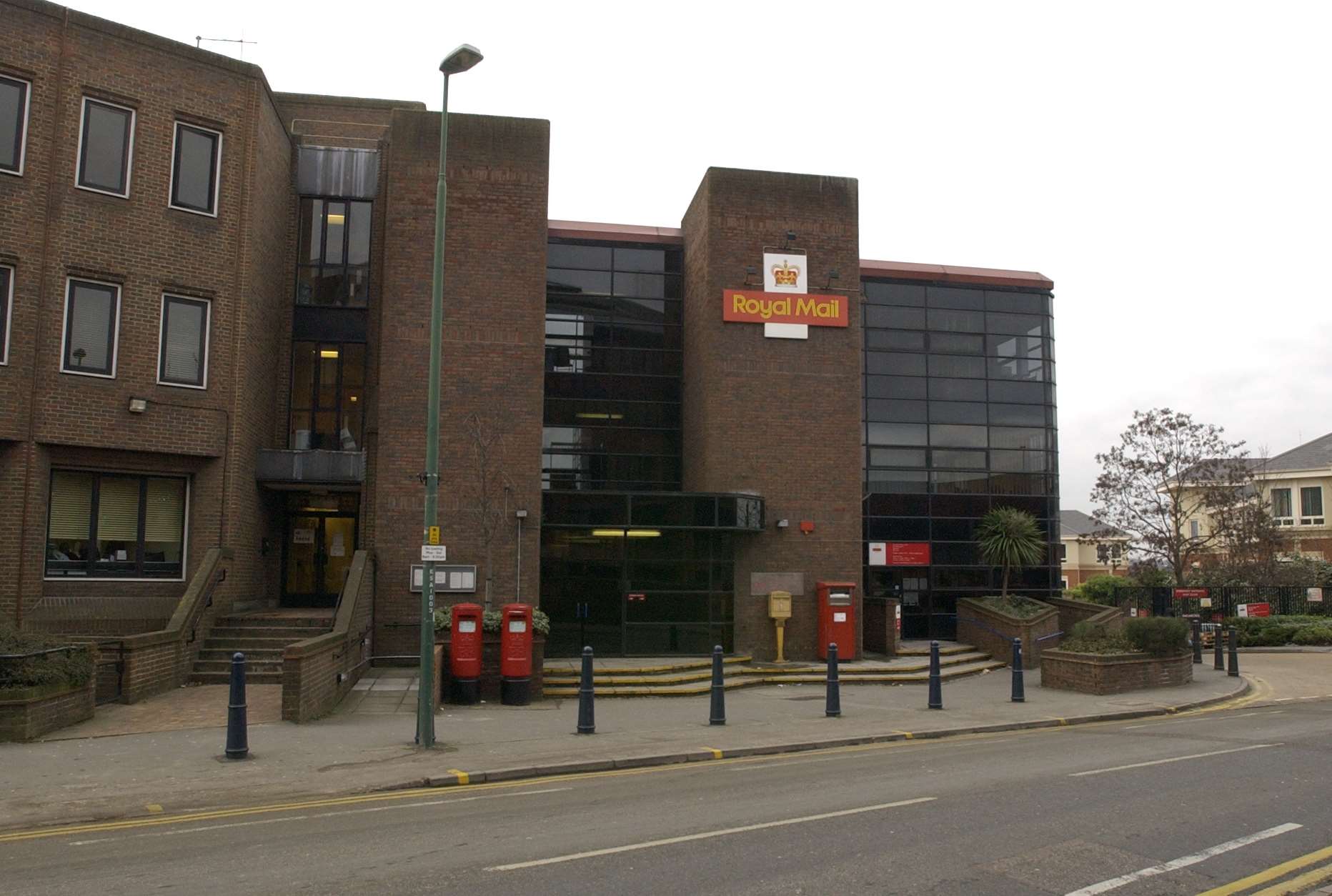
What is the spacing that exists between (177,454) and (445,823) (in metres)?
13.2

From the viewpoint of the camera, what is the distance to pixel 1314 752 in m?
12.6

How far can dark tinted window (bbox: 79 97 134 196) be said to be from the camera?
19062 mm

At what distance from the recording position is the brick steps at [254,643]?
17.7 m

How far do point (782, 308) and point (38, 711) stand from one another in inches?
647

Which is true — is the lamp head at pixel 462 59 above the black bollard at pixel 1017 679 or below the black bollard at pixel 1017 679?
above

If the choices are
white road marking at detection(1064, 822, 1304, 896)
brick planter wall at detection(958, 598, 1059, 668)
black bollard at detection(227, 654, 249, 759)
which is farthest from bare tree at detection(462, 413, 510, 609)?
white road marking at detection(1064, 822, 1304, 896)

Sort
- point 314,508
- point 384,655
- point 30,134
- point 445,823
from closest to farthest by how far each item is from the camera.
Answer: point 445,823 < point 30,134 < point 384,655 < point 314,508

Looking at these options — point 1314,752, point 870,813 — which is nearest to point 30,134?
point 870,813

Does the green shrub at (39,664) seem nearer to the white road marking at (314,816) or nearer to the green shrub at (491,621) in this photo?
the green shrub at (491,621)

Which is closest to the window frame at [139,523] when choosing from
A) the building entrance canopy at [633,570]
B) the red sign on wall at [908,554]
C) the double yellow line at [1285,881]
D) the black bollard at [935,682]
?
the building entrance canopy at [633,570]

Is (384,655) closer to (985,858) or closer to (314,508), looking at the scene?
(314,508)

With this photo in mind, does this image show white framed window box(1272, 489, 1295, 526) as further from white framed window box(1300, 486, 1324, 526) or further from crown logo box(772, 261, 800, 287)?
crown logo box(772, 261, 800, 287)

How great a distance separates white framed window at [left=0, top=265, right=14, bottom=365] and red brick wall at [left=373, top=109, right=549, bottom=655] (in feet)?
21.3

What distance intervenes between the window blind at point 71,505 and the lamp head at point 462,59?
1137 centimetres
